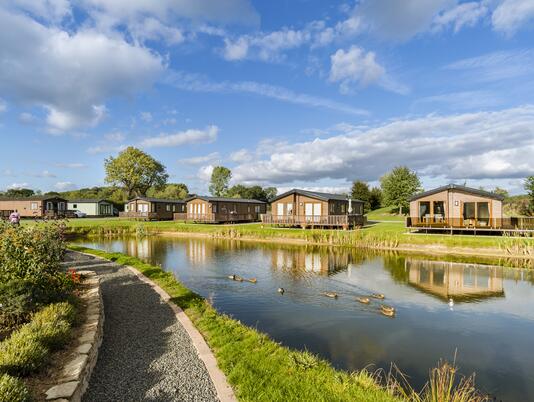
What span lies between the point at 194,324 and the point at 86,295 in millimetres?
3696

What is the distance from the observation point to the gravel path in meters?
5.07

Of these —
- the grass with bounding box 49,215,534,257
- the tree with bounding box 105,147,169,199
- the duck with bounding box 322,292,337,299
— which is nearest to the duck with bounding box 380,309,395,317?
the duck with bounding box 322,292,337,299

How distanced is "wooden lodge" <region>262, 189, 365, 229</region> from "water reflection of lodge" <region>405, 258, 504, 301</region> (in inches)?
538

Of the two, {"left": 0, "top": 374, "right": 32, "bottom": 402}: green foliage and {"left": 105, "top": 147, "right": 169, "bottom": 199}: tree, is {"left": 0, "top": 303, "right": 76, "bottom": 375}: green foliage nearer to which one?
{"left": 0, "top": 374, "right": 32, "bottom": 402}: green foliage

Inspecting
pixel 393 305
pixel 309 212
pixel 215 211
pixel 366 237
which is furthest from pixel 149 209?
pixel 393 305

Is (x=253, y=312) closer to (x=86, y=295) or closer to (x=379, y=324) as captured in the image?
(x=379, y=324)

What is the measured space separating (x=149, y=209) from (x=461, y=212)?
4200 cm

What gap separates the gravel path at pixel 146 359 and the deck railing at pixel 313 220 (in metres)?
25.8

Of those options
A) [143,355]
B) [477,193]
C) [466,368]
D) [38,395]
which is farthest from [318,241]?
[38,395]

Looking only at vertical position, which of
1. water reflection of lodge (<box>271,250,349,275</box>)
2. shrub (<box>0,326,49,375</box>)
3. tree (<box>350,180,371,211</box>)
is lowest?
water reflection of lodge (<box>271,250,349,275</box>)

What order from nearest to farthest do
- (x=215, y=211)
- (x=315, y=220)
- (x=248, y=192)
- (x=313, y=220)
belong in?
(x=313, y=220) < (x=315, y=220) < (x=215, y=211) < (x=248, y=192)

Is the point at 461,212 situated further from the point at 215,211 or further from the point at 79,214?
the point at 79,214

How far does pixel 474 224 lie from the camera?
2659 centimetres

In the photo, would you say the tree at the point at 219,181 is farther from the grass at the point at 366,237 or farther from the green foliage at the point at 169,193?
the grass at the point at 366,237
